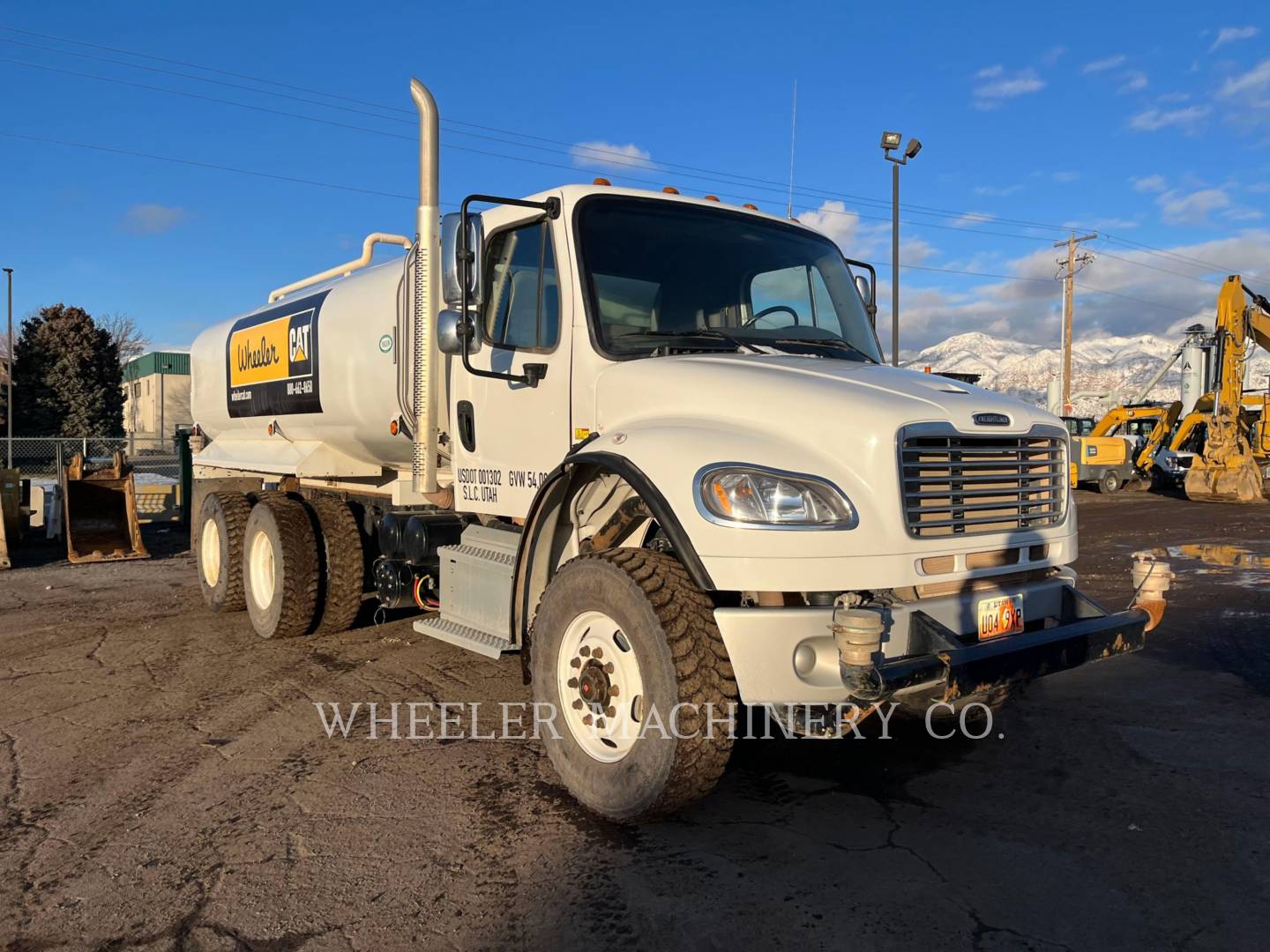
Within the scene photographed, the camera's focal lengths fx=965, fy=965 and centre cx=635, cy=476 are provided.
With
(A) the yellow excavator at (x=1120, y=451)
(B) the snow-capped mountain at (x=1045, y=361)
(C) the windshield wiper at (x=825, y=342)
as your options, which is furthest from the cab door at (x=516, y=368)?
(B) the snow-capped mountain at (x=1045, y=361)

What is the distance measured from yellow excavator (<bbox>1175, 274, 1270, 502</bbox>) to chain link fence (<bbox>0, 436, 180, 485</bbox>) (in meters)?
22.2

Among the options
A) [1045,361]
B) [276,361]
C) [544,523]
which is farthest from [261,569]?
[1045,361]

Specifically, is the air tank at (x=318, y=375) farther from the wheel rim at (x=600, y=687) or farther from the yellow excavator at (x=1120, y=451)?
the yellow excavator at (x=1120, y=451)

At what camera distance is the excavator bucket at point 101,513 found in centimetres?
1227

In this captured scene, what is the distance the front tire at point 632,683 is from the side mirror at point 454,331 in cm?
140

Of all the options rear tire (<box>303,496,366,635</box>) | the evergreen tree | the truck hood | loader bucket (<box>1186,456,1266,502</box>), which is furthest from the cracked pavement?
the evergreen tree

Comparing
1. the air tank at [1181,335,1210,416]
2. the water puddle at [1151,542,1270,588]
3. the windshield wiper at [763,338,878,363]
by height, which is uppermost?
the air tank at [1181,335,1210,416]

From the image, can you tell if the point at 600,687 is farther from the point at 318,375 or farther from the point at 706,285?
the point at 318,375

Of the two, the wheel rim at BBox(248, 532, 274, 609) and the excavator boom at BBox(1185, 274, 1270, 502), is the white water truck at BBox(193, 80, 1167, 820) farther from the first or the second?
the excavator boom at BBox(1185, 274, 1270, 502)

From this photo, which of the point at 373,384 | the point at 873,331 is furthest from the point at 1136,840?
the point at 373,384

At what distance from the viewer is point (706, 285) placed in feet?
16.6

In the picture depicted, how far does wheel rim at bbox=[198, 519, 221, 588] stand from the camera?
8.65 meters

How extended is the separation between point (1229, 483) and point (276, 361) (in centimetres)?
2183

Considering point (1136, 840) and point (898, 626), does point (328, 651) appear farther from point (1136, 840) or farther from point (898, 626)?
point (1136, 840)
